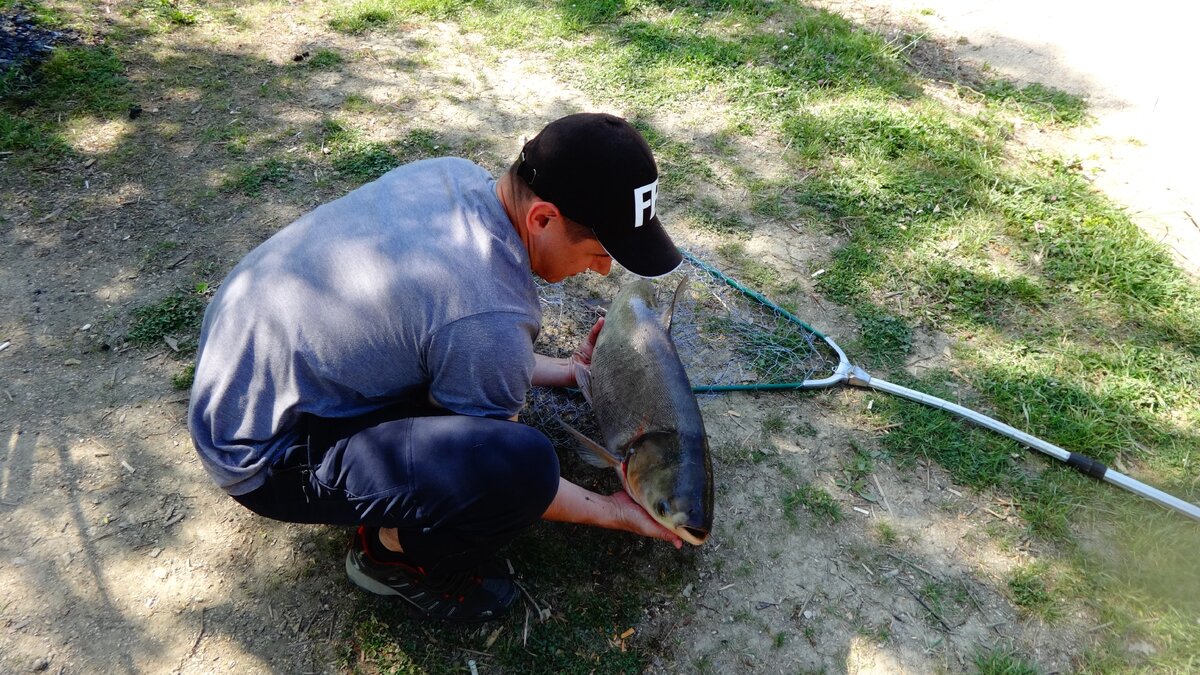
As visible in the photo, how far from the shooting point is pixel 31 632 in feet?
8.54

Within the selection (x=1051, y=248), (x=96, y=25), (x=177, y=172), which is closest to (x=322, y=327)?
(x=177, y=172)

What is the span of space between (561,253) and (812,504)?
1694mm

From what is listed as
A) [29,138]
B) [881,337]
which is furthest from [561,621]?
[29,138]

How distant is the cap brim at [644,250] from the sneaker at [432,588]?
1293mm

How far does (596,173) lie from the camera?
2.18m

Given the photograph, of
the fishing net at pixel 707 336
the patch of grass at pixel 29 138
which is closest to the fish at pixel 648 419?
the fishing net at pixel 707 336

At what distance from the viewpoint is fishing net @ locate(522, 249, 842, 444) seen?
11.8ft

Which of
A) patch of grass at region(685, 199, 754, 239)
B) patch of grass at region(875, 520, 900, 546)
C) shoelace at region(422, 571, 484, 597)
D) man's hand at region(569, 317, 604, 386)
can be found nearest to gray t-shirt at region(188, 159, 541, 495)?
shoelace at region(422, 571, 484, 597)

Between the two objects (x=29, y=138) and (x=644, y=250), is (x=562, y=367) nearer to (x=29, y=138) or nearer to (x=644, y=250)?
(x=644, y=250)

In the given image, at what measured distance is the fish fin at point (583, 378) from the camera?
3.40 meters

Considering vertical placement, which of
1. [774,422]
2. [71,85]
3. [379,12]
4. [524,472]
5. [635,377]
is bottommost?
[774,422]

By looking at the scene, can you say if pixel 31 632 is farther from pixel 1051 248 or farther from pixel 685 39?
pixel 685 39

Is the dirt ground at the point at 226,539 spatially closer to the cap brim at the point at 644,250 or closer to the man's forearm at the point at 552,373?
the man's forearm at the point at 552,373

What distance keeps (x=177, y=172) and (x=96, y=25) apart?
2288 millimetres
